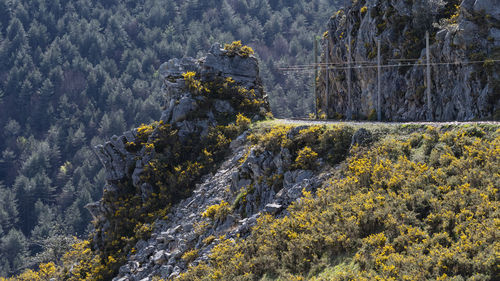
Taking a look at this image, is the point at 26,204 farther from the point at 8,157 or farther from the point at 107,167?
the point at 107,167

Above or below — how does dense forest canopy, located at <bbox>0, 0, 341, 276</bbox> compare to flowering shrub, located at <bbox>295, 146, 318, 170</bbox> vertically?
below

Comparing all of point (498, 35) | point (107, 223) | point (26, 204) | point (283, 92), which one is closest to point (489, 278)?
point (498, 35)

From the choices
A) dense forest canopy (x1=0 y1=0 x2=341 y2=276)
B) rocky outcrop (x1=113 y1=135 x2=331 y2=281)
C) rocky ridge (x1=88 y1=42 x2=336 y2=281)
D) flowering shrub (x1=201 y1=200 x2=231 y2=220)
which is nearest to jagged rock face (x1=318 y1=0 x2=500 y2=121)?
rocky ridge (x1=88 y1=42 x2=336 y2=281)

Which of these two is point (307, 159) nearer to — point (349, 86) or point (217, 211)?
point (217, 211)

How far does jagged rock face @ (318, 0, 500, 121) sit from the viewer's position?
26.0m

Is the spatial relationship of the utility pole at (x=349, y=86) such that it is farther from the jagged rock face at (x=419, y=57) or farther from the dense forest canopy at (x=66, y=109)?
the dense forest canopy at (x=66, y=109)

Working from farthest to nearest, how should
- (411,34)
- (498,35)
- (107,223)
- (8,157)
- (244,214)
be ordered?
(8,157)
(411,34)
(107,223)
(498,35)
(244,214)

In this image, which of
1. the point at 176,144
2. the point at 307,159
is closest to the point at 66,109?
the point at 176,144

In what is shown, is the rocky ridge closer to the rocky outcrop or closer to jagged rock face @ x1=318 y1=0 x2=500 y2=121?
the rocky outcrop

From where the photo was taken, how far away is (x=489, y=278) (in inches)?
464

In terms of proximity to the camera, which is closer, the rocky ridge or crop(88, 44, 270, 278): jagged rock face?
the rocky ridge

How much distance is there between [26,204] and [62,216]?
1186 centimetres

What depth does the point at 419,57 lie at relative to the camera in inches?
1220

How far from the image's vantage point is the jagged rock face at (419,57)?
2603cm
